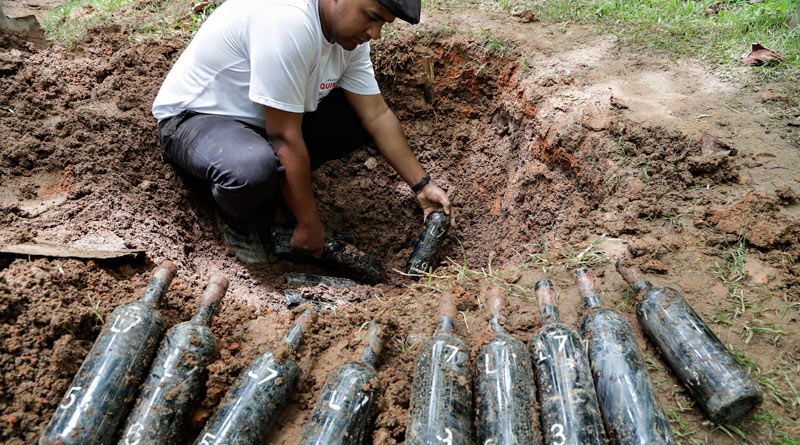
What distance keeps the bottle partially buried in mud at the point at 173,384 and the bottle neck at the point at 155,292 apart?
0.15 meters

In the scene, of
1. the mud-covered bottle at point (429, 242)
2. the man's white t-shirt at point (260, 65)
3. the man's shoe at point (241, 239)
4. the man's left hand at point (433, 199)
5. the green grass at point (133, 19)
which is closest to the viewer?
the man's white t-shirt at point (260, 65)

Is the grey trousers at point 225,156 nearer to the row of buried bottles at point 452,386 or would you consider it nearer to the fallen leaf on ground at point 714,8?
the row of buried bottles at point 452,386

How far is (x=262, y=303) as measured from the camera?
8.21ft

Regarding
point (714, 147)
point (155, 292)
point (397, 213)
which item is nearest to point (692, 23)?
point (714, 147)

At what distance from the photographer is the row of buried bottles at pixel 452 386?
1.56m

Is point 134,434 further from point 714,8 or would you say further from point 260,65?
point 714,8

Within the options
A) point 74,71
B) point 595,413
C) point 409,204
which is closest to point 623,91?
point 409,204

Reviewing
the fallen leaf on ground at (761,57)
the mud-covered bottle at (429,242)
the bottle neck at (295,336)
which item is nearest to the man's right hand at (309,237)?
the mud-covered bottle at (429,242)

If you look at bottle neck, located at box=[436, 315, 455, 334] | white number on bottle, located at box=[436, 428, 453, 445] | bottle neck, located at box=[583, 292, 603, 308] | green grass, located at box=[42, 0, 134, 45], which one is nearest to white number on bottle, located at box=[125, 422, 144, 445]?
white number on bottle, located at box=[436, 428, 453, 445]

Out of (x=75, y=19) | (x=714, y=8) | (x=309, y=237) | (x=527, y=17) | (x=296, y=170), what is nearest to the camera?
(x=296, y=170)

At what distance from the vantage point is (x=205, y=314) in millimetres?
1928

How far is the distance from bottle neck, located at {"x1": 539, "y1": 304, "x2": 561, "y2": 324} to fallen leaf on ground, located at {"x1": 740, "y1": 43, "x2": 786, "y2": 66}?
104 inches

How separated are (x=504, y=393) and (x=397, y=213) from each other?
2.24 metres

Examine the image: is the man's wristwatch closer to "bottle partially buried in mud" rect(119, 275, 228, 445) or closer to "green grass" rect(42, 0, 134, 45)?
"bottle partially buried in mud" rect(119, 275, 228, 445)
